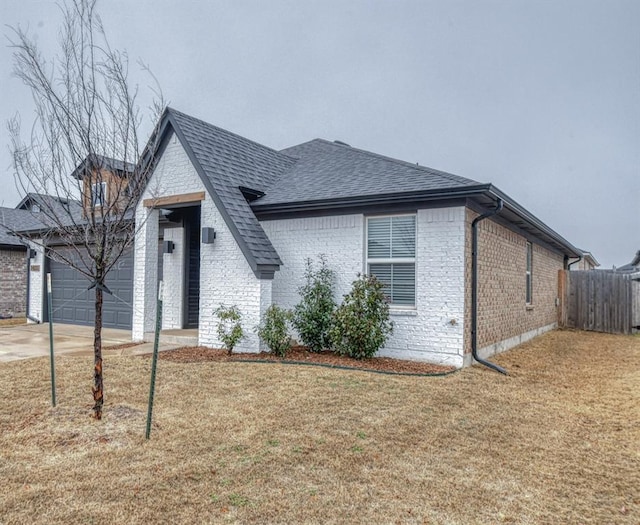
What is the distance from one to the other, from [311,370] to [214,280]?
3.29 meters

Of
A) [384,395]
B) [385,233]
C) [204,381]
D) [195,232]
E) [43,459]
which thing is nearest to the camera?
[43,459]

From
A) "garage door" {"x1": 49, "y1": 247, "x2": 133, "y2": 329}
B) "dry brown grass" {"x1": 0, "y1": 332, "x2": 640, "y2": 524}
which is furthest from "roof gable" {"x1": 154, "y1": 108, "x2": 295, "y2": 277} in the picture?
"garage door" {"x1": 49, "y1": 247, "x2": 133, "y2": 329}

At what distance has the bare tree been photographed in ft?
16.7

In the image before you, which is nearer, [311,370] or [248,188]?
[311,370]

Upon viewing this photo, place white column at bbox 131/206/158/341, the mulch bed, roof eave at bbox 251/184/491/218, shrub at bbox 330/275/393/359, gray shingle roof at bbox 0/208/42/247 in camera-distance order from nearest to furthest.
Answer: the mulch bed
roof eave at bbox 251/184/491/218
shrub at bbox 330/275/393/359
white column at bbox 131/206/158/341
gray shingle roof at bbox 0/208/42/247

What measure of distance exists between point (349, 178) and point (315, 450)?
6.95 m

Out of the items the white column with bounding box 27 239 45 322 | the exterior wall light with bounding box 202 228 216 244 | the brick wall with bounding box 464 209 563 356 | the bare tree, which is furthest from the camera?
the white column with bounding box 27 239 45 322

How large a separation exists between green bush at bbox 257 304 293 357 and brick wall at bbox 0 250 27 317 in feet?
48.3

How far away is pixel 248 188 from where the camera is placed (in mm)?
10164

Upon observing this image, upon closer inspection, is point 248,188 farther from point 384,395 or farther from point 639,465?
point 639,465

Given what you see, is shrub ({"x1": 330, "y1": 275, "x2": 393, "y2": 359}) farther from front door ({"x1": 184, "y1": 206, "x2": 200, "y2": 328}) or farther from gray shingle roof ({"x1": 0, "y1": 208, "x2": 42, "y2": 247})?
gray shingle roof ({"x1": 0, "y1": 208, "x2": 42, "y2": 247})

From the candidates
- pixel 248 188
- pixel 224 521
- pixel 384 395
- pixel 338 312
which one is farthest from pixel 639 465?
pixel 248 188

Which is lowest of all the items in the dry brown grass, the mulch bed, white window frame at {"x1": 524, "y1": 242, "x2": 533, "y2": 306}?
the dry brown grass

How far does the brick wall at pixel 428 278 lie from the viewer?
8.16 m
